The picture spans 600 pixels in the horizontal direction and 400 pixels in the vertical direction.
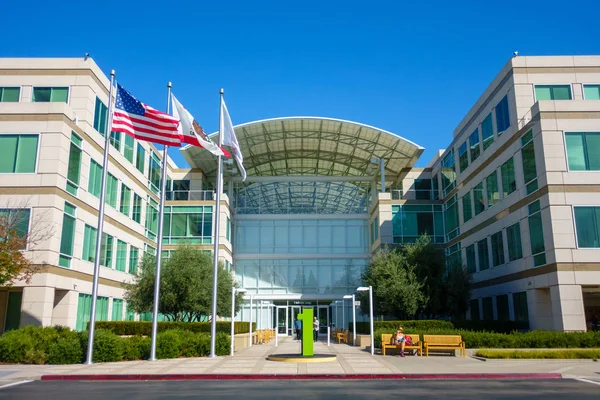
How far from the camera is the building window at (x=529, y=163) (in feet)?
93.6

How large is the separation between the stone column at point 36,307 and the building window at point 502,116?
2660cm

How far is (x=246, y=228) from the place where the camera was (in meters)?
52.2

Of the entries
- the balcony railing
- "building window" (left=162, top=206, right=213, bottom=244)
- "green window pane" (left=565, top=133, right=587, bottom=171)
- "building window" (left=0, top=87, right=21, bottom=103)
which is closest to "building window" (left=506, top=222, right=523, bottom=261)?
"green window pane" (left=565, top=133, right=587, bottom=171)

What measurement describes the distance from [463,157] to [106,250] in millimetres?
26164

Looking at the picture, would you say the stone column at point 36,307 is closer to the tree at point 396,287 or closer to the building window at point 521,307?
the tree at point 396,287

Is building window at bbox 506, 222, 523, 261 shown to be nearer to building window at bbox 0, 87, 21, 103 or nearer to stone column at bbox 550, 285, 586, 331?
stone column at bbox 550, 285, 586, 331

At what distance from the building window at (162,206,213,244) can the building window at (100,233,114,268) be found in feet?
Result: 36.0

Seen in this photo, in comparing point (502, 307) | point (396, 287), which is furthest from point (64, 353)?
point (502, 307)

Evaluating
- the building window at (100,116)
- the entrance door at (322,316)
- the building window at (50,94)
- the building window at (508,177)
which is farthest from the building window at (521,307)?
the building window at (50,94)

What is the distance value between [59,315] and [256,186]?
28.2 meters

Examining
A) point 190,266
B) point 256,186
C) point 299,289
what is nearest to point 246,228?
point 256,186

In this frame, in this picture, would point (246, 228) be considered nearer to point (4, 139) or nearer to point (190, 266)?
point (190, 266)

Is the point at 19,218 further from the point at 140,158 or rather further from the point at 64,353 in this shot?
the point at 140,158

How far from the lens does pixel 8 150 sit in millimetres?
26984
